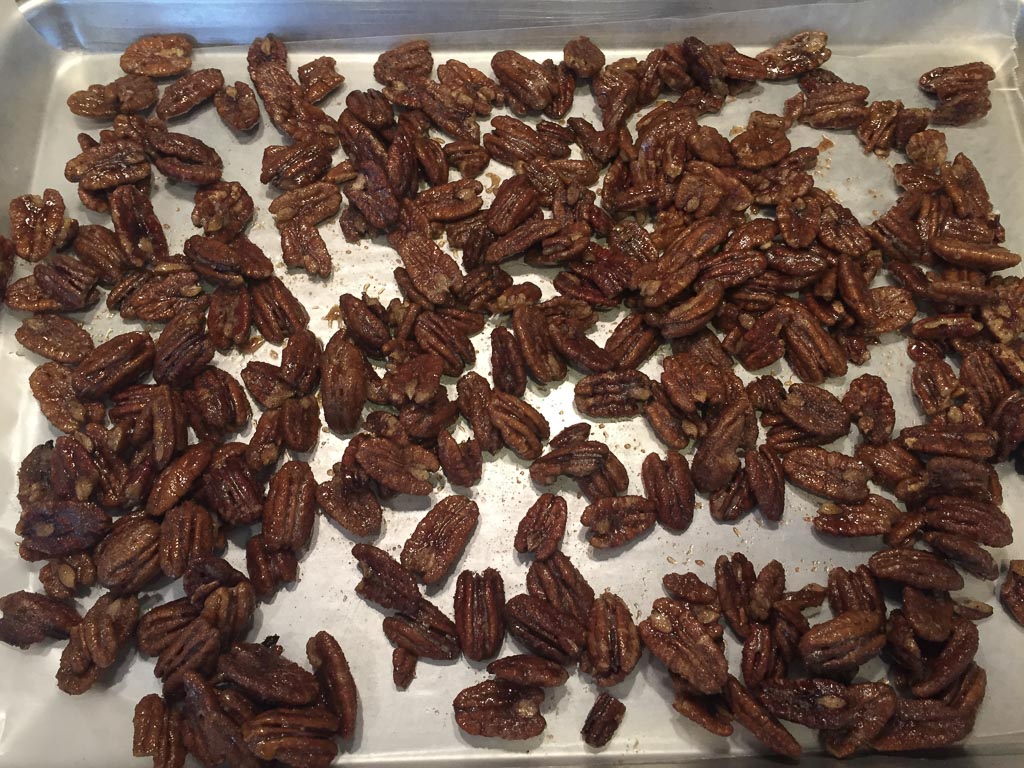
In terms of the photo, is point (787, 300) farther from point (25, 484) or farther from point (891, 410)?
point (25, 484)

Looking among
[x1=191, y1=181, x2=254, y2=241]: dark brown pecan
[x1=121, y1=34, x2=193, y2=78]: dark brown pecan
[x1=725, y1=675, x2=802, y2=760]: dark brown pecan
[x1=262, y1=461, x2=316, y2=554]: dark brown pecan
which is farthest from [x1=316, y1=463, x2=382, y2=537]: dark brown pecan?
[x1=121, y1=34, x2=193, y2=78]: dark brown pecan

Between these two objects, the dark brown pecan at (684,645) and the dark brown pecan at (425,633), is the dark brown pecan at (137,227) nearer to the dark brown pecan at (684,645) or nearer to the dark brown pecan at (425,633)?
the dark brown pecan at (425,633)

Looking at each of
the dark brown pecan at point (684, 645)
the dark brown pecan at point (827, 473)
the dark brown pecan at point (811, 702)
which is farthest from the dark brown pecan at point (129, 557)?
the dark brown pecan at point (827, 473)

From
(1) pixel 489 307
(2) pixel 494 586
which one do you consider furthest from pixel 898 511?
(1) pixel 489 307

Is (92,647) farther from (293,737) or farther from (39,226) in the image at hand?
(39,226)

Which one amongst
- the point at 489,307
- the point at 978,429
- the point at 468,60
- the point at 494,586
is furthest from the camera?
the point at 468,60

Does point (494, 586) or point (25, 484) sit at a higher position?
point (25, 484)
